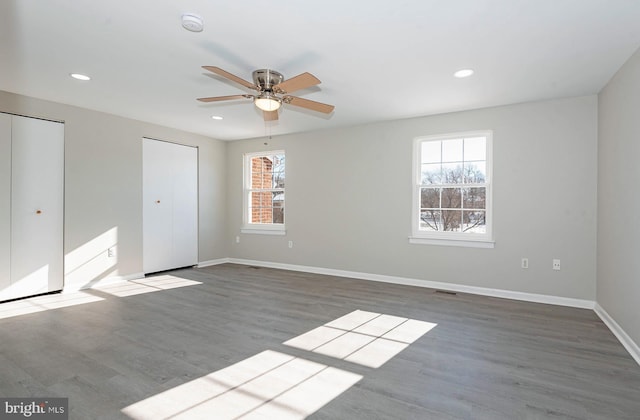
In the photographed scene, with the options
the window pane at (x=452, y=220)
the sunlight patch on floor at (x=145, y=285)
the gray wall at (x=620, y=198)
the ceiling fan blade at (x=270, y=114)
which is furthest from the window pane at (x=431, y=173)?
the sunlight patch on floor at (x=145, y=285)

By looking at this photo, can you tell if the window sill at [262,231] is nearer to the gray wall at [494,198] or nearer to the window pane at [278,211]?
the gray wall at [494,198]

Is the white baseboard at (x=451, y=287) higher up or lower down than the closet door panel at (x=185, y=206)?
lower down

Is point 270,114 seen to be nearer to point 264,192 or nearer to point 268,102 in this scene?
point 268,102

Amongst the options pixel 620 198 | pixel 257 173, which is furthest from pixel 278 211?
pixel 620 198

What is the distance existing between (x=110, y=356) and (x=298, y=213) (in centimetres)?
383

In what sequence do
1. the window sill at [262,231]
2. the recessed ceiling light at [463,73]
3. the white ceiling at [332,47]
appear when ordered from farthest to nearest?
1. the window sill at [262,231]
2. the recessed ceiling light at [463,73]
3. the white ceiling at [332,47]

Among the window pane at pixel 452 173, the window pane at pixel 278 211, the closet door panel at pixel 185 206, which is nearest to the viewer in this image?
the window pane at pixel 452 173

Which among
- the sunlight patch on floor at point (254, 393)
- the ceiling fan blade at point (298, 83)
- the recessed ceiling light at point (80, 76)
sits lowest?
the sunlight patch on floor at point (254, 393)

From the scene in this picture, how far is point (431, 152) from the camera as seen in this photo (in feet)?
16.0

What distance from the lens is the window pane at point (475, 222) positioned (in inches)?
178

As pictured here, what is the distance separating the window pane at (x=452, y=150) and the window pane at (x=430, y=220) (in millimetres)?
775

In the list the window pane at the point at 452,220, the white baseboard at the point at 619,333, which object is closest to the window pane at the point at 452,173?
the window pane at the point at 452,220

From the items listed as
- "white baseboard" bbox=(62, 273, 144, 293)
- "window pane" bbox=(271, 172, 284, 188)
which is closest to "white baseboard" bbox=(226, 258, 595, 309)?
"window pane" bbox=(271, 172, 284, 188)

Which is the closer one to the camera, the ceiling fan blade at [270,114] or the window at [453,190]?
the ceiling fan blade at [270,114]
